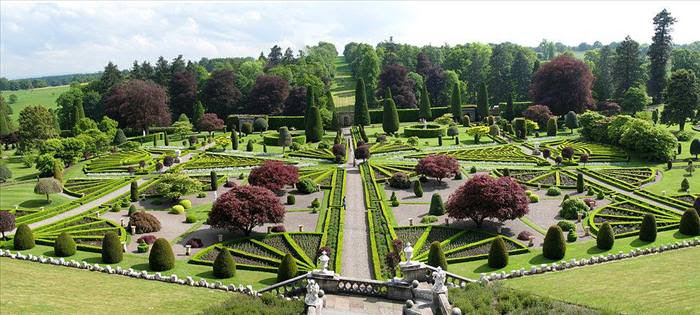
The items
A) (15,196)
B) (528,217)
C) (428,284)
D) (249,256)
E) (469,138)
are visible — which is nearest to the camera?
(428,284)

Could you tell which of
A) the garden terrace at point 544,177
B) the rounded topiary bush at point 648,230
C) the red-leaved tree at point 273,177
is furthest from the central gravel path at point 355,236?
the rounded topiary bush at point 648,230

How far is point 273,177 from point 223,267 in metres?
19.1

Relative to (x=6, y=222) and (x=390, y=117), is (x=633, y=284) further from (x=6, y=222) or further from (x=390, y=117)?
(x=390, y=117)

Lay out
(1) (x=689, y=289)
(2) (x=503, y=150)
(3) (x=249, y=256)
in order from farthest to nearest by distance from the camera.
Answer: (2) (x=503, y=150) → (3) (x=249, y=256) → (1) (x=689, y=289)

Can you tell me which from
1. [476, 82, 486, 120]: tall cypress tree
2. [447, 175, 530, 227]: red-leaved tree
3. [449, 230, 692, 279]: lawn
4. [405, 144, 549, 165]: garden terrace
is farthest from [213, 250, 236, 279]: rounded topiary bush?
[476, 82, 486, 120]: tall cypress tree

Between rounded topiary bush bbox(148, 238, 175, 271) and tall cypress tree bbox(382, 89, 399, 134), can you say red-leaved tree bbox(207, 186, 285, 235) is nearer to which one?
rounded topiary bush bbox(148, 238, 175, 271)

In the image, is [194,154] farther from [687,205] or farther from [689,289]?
[689,289]

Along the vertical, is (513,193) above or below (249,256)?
above

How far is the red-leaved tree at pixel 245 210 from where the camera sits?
38.3 metres

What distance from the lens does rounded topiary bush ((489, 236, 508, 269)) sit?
3272 centimetres

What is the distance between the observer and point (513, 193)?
3950cm

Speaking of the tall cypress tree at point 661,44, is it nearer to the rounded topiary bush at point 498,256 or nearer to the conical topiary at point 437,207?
the conical topiary at point 437,207

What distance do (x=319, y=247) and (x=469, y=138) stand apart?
2077 inches

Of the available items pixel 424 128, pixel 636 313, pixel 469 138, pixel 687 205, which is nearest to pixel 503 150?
pixel 469 138
